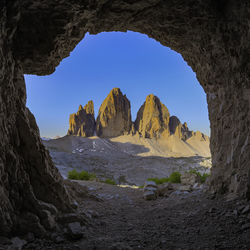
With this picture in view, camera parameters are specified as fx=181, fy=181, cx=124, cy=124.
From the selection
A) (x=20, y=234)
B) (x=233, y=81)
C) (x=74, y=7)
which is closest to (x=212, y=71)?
(x=233, y=81)

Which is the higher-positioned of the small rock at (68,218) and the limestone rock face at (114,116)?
the limestone rock face at (114,116)

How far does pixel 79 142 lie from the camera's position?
91.5 metres

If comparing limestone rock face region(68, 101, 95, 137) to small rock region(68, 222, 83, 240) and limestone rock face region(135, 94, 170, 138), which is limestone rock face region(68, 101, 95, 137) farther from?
small rock region(68, 222, 83, 240)

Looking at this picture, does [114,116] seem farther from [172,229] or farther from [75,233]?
[75,233]

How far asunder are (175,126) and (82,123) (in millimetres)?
58053

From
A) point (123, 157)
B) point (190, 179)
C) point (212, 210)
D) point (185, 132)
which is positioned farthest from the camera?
point (185, 132)

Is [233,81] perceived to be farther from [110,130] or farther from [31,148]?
[110,130]

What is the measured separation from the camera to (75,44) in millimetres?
6480

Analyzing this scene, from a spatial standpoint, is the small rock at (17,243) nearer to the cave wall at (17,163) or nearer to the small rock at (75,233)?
the cave wall at (17,163)

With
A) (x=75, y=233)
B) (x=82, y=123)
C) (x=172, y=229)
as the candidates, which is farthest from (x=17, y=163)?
(x=82, y=123)

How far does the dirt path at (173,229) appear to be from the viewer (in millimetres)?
3326

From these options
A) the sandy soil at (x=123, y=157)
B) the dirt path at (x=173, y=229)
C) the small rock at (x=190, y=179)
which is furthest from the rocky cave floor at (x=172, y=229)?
the sandy soil at (x=123, y=157)

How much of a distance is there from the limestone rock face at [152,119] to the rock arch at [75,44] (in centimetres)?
10062

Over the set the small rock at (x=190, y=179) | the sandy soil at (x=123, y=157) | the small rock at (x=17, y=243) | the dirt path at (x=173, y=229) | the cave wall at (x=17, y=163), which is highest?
the cave wall at (x=17, y=163)
